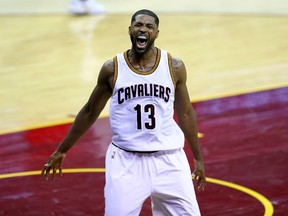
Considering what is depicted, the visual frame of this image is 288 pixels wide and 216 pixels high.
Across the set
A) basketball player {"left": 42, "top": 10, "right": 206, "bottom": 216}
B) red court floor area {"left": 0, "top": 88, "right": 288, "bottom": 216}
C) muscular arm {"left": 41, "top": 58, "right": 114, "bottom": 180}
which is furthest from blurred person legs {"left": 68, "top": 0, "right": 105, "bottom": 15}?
basketball player {"left": 42, "top": 10, "right": 206, "bottom": 216}

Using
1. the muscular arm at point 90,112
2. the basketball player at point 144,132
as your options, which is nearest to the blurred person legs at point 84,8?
the muscular arm at point 90,112

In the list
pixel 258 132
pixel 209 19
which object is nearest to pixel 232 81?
pixel 258 132

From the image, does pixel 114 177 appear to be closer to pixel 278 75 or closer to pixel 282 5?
pixel 278 75

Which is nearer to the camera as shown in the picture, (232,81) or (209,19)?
(232,81)

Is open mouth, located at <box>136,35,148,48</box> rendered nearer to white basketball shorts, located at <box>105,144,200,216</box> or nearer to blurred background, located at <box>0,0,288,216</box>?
white basketball shorts, located at <box>105,144,200,216</box>

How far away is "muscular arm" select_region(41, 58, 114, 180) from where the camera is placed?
247 inches

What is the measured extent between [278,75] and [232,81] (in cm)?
77

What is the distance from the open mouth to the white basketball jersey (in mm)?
176

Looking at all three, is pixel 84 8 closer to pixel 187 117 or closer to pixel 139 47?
pixel 187 117

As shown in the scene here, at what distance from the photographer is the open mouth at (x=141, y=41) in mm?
6078

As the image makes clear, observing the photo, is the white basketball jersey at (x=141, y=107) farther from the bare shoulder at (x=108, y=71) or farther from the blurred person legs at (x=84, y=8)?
the blurred person legs at (x=84, y=8)

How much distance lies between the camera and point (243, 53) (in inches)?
615

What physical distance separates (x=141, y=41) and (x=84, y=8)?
13.8 m

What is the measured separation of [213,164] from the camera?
31.8ft
